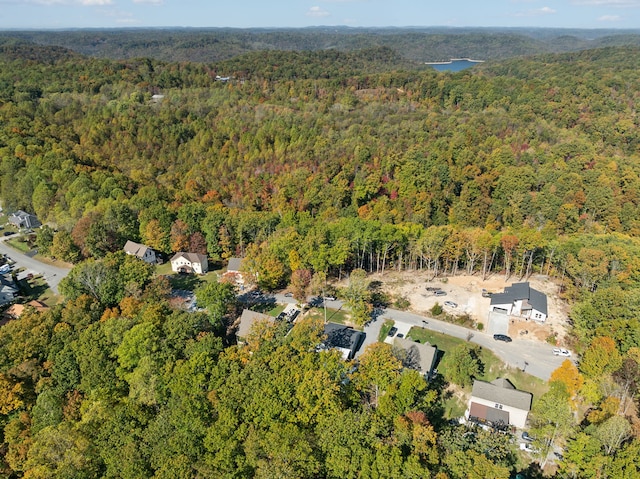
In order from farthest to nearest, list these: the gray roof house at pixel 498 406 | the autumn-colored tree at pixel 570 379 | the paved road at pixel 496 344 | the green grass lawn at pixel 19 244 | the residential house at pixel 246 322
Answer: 1. the green grass lawn at pixel 19 244
2. the residential house at pixel 246 322
3. the paved road at pixel 496 344
4. the gray roof house at pixel 498 406
5. the autumn-colored tree at pixel 570 379

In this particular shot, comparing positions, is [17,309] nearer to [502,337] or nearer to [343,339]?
[343,339]

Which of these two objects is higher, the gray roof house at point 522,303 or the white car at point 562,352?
the gray roof house at point 522,303

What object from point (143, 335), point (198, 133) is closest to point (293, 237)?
point (143, 335)

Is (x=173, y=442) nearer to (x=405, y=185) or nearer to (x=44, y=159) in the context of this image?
(x=405, y=185)

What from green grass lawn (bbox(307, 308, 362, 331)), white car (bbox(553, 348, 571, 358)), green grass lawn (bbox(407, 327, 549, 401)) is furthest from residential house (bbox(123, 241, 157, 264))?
white car (bbox(553, 348, 571, 358))

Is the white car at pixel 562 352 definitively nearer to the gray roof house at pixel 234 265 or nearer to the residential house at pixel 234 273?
the residential house at pixel 234 273

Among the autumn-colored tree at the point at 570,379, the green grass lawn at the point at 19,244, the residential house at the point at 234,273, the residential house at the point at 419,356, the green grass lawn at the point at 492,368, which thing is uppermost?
the autumn-colored tree at the point at 570,379

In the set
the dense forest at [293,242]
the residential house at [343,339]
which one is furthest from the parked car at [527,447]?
the residential house at [343,339]
